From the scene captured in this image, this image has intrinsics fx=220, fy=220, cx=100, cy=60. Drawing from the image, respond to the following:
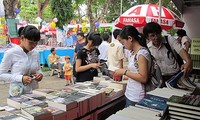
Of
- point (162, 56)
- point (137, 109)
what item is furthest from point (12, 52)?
point (162, 56)

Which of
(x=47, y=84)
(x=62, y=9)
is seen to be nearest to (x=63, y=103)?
(x=47, y=84)

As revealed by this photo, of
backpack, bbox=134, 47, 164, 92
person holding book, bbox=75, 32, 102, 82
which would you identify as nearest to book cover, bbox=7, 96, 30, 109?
backpack, bbox=134, 47, 164, 92

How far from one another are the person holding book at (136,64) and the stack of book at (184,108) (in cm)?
53

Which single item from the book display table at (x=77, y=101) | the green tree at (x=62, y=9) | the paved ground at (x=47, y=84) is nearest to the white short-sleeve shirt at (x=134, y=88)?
the book display table at (x=77, y=101)

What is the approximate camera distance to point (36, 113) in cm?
131

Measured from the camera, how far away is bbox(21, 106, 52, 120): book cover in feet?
4.23

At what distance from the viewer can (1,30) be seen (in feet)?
32.7

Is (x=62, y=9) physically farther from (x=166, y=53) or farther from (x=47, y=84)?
(x=166, y=53)

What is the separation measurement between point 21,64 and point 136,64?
1.01 meters

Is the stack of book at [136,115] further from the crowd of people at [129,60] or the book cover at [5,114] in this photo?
the book cover at [5,114]

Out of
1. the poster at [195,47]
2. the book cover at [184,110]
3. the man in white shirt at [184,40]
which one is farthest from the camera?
the man in white shirt at [184,40]

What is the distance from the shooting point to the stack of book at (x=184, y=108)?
113cm

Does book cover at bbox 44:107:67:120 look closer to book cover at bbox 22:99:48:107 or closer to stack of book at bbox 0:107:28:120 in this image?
book cover at bbox 22:99:48:107

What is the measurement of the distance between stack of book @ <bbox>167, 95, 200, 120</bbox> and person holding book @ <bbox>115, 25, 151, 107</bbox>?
0.53 metres
